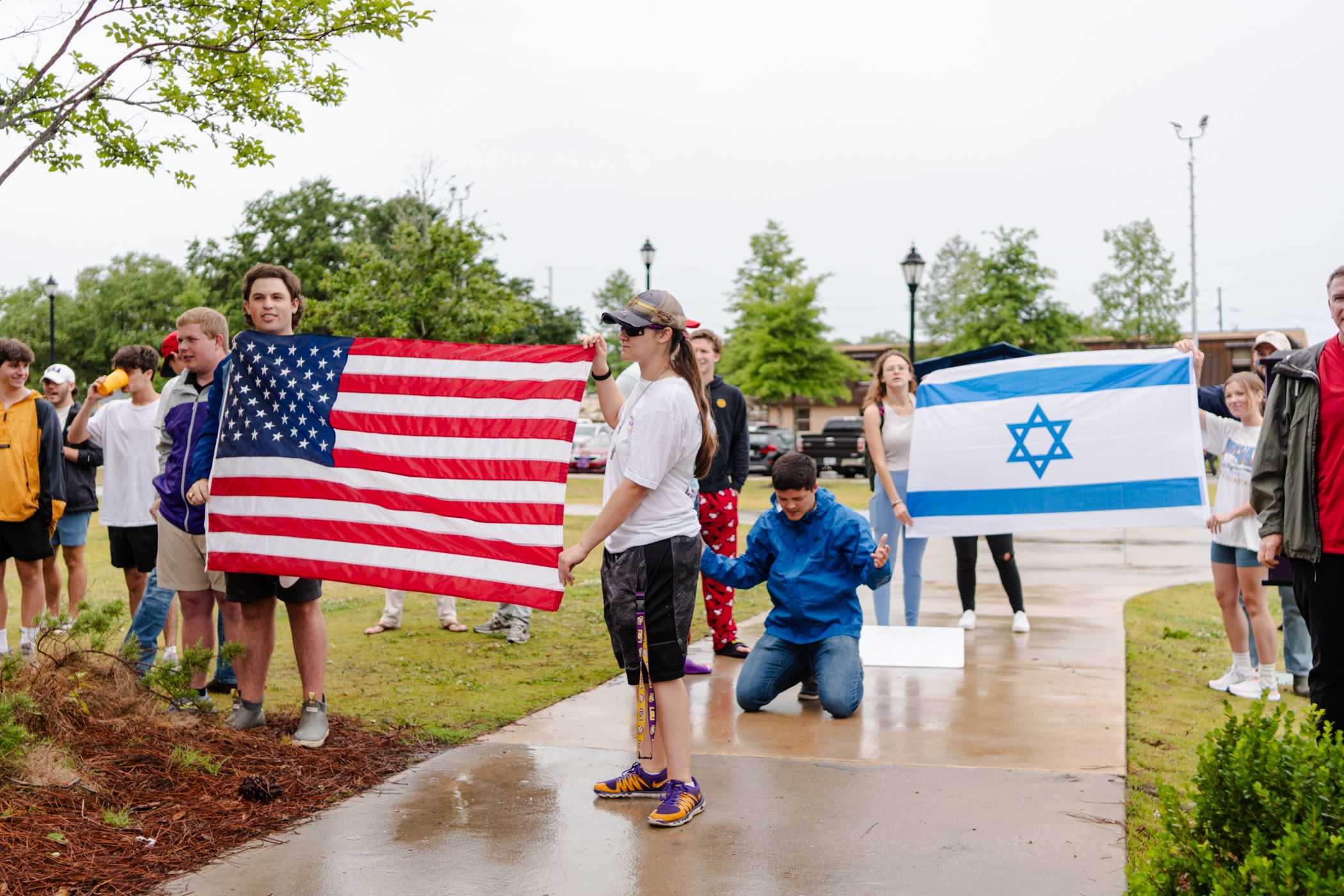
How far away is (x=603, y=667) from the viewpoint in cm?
734

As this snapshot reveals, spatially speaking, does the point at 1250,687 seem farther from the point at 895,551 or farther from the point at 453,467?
the point at 453,467

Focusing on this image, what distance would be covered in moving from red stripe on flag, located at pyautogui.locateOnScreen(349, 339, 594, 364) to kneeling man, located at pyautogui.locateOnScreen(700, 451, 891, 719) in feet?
4.69

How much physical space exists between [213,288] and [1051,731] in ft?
180

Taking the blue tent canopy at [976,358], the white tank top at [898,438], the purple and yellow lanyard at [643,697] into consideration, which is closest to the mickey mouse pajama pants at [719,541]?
the white tank top at [898,438]

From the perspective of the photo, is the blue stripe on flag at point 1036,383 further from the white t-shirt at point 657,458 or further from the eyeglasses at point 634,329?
the eyeglasses at point 634,329

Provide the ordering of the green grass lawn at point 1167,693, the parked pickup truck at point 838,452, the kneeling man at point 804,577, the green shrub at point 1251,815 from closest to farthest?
the green shrub at point 1251,815, the green grass lawn at point 1167,693, the kneeling man at point 804,577, the parked pickup truck at point 838,452

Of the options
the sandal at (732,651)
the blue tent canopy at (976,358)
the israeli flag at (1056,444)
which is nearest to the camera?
the sandal at (732,651)

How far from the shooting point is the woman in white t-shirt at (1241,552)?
257 inches

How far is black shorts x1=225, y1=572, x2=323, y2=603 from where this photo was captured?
529cm

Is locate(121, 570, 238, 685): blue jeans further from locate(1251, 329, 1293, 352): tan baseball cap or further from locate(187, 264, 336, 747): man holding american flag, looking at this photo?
locate(1251, 329, 1293, 352): tan baseball cap

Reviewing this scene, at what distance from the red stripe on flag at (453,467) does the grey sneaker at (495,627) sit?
3.41 m

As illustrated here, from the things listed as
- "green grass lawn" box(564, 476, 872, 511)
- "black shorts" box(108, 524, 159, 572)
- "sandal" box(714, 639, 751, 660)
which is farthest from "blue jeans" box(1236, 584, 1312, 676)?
"green grass lawn" box(564, 476, 872, 511)

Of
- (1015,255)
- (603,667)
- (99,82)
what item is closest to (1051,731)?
(603,667)

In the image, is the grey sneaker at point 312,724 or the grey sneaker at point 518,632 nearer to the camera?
the grey sneaker at point 312,724
